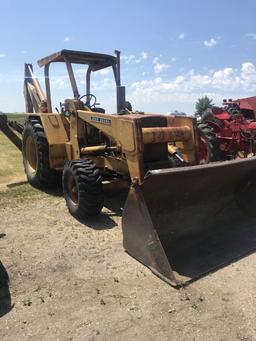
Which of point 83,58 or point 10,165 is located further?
point 10,165

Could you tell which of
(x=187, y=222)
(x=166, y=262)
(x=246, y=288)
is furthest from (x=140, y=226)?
(x=246, y=288)

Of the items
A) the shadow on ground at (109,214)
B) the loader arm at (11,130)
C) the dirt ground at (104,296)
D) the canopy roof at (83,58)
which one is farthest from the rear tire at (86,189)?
the loader arm at (11,130)

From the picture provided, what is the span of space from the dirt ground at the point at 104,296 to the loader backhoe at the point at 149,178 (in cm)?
23

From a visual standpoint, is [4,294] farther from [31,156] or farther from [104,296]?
[31,156]

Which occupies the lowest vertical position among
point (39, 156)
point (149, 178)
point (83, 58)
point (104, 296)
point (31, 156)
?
point (104, 296)

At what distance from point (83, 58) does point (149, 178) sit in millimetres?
3905

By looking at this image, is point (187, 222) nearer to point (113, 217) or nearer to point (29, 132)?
point (113, 217)

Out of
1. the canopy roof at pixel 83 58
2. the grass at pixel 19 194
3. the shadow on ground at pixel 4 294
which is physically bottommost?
the shadow on ground at pixel 4 294

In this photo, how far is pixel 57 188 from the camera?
7.99 metres

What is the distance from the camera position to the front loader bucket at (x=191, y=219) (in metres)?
4.23

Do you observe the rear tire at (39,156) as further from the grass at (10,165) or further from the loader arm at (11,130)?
the grass at (10,165)

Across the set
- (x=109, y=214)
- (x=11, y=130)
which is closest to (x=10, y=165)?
(x=11, y=130)

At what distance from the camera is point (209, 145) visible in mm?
9758

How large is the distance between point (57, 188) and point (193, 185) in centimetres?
384
